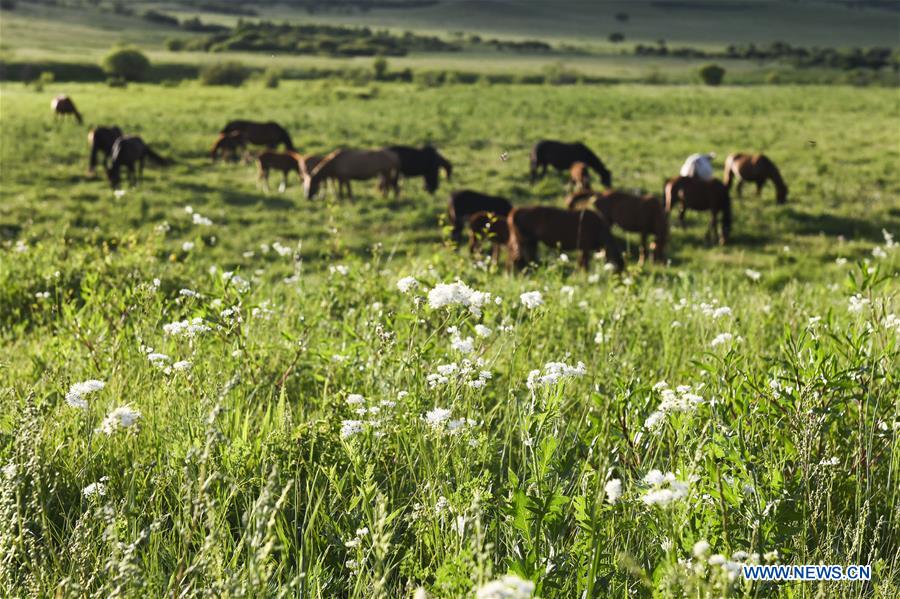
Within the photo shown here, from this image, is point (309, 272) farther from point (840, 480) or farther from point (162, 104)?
point (162, 104)

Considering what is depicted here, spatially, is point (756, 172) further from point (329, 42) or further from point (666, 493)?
point (329, 42)

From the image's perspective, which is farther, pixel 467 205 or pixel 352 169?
pixel 352 169

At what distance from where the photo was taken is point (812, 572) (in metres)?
2.43

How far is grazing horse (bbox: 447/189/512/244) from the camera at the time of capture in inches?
583

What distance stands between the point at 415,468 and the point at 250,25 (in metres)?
107

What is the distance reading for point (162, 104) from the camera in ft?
125

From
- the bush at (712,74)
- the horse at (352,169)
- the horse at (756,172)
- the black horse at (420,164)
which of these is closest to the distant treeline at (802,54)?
the bush at (712,74)

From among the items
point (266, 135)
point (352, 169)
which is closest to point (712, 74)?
point (266, 135)

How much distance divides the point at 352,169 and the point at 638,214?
783 cm

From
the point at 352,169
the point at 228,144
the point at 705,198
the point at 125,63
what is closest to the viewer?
the point at 705,198

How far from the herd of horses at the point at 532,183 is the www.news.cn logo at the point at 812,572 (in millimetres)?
6805

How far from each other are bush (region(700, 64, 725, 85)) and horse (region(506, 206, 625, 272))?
50861mm

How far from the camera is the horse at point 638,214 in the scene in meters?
13.9

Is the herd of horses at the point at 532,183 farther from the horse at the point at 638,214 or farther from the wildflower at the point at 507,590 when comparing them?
the wildflower at the point at 507,590
